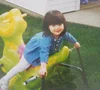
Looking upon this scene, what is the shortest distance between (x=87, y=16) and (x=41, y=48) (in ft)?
11.9

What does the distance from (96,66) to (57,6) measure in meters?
→ 2.68

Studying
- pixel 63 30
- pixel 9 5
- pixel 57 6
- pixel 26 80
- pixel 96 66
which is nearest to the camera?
pixel 63 30

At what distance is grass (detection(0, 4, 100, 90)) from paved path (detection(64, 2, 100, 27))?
0.31m

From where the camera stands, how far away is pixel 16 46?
11.0 ft

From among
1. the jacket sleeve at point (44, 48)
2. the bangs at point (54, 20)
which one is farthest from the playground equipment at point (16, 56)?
the bangs at point (54, 20)

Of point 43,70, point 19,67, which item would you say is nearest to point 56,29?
point 43,70

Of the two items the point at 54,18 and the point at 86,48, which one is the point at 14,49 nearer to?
the point at 54,18

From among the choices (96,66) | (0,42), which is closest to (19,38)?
(96,66)

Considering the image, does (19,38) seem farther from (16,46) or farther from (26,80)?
(26,80)

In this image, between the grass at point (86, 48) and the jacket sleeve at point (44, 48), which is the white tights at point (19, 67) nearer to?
the jacket sleeve at point (44, 48)

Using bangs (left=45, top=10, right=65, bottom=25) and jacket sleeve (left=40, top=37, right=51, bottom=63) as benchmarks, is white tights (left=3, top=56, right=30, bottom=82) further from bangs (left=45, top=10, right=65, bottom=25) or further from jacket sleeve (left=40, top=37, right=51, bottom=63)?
bangs (left=45, top=10, right=65, bottom=25)

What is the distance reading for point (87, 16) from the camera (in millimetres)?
6277

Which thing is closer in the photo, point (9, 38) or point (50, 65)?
point (50, 65)

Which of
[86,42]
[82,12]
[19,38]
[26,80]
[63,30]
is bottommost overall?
[82,12]
